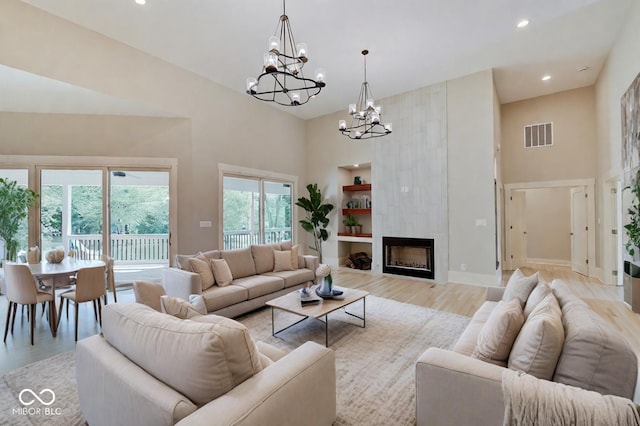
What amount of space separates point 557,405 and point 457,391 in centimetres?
43

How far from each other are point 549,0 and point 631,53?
1540mm

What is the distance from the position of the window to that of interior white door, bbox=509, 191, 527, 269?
19.6ft

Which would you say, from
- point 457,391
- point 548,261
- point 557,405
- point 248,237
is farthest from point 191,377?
point 548,261

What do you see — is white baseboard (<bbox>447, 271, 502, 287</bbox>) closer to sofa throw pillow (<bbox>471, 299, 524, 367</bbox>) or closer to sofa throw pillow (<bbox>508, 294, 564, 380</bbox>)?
sofa throw pillow (<bbox>471, 299, 524, 367</bbox>)

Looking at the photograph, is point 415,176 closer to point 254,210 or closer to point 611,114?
point 611,114

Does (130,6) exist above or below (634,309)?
above

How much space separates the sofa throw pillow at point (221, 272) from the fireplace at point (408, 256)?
3.93 meters

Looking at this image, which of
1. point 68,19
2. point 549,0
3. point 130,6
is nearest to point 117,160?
point 68,19

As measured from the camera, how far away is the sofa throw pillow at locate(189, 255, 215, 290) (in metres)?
3.73

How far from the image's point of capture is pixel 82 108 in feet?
15.7

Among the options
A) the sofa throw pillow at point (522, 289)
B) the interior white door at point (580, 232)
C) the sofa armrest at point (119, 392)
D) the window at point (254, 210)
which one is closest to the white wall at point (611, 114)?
the interior white door at point (580, 232)

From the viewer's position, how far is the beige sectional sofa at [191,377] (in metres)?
1.16

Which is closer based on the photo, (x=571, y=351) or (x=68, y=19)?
(x=571, y=351)

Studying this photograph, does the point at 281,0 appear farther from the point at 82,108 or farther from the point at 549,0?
the point at 82,108
